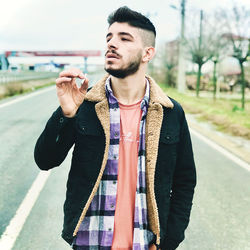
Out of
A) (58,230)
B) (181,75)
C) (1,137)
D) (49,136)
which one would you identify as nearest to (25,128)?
(1,137)

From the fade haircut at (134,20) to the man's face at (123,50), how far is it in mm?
26

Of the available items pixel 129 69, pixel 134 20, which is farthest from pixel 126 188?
pixel 134 20

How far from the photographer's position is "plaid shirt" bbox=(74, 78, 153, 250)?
1707mm

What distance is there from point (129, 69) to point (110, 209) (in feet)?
2.37

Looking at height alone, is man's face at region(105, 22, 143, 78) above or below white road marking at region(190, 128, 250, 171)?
above

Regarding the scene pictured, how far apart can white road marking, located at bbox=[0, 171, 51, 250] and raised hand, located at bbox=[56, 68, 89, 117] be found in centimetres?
A: 219

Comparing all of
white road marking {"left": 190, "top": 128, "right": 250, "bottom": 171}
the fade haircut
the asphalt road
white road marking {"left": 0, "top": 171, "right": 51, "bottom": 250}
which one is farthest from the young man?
white road marking {"left": 190, "top": 128, "right": 250, "bottom": 171}

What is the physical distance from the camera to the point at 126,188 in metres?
1.73

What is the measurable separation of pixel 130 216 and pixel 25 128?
8329 millimetres

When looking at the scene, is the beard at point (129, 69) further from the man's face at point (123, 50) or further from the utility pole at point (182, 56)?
the utility pole at point (182, 56)

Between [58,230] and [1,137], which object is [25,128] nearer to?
[1,137]

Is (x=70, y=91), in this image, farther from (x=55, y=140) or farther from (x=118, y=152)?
(x=118, y=152)

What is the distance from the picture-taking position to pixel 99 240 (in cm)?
173

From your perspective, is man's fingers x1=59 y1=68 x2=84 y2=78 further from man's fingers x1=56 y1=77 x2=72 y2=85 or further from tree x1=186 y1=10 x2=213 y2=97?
tree x1=186 y1=10 x2=213 y2=97
